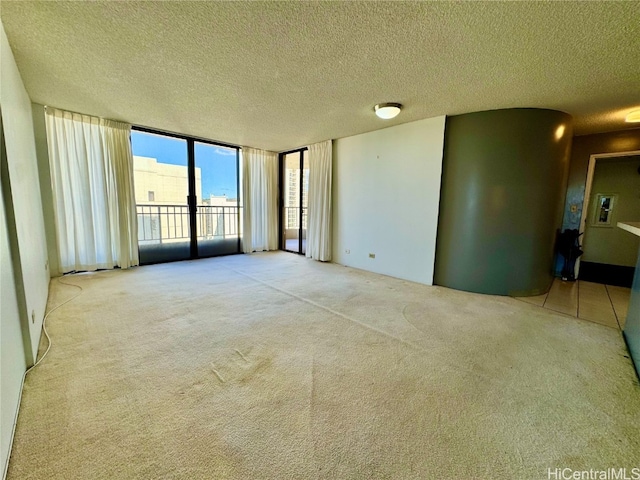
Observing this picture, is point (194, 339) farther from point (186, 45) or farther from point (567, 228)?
point (567, 228)

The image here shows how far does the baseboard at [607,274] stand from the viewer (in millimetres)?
4320

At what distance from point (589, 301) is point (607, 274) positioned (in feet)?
6.76

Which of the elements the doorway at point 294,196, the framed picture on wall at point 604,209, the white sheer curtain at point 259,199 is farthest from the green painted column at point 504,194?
the white sheer curtain at point 259,199

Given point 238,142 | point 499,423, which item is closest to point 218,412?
point 499,423

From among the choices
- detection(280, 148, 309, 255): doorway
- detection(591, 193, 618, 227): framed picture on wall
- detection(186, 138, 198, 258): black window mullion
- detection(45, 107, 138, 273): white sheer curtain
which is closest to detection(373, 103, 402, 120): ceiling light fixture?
detection(280, 148, 309, 255): doorway

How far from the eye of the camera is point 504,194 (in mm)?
3461

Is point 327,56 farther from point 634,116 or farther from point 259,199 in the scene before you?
point 259,199

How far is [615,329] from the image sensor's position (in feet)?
8.63

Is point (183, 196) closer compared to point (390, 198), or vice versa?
point (390, 198)

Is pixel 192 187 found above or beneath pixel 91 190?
above

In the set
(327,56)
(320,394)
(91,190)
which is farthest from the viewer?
(91,190)

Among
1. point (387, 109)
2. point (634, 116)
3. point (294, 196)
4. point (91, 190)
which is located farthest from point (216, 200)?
point (634, 116)

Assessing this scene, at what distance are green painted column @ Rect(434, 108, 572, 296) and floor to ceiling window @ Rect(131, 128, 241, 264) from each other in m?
4.54

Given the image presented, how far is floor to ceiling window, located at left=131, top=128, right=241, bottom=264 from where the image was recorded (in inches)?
200
